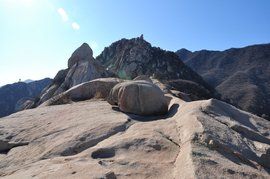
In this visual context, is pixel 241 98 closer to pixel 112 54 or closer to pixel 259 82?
pixel 259 82

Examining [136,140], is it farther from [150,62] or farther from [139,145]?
[150,62]

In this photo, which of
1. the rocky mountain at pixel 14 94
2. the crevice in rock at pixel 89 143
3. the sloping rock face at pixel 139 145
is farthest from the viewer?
the rocky mountain at pixel 14 94

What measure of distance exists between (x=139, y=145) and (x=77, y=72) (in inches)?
779

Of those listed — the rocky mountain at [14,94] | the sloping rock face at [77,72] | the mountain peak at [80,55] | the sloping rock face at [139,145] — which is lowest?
the rocky mountain at [14,94]

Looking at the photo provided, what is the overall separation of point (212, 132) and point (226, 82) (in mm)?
102996

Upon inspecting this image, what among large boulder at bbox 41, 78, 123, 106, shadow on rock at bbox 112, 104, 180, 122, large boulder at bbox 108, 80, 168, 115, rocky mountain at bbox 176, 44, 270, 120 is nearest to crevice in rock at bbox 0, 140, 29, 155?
shadow on rock at bbox 112, 104, 180, 122

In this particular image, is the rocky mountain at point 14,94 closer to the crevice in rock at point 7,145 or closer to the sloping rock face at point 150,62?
the sloping rock face at point 150,62

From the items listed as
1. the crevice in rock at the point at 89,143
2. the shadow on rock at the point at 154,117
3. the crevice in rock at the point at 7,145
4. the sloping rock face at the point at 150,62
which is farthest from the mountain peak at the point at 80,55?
the sloping rock face at the point at 150,62

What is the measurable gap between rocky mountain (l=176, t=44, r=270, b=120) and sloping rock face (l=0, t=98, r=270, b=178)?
70242 millimetres

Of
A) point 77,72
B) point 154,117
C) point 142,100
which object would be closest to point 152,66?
point 77,72

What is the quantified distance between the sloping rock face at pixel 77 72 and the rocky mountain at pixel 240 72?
52.5m

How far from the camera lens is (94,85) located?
40.8ft

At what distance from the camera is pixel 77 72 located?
25.2m

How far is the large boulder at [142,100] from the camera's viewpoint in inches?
337
